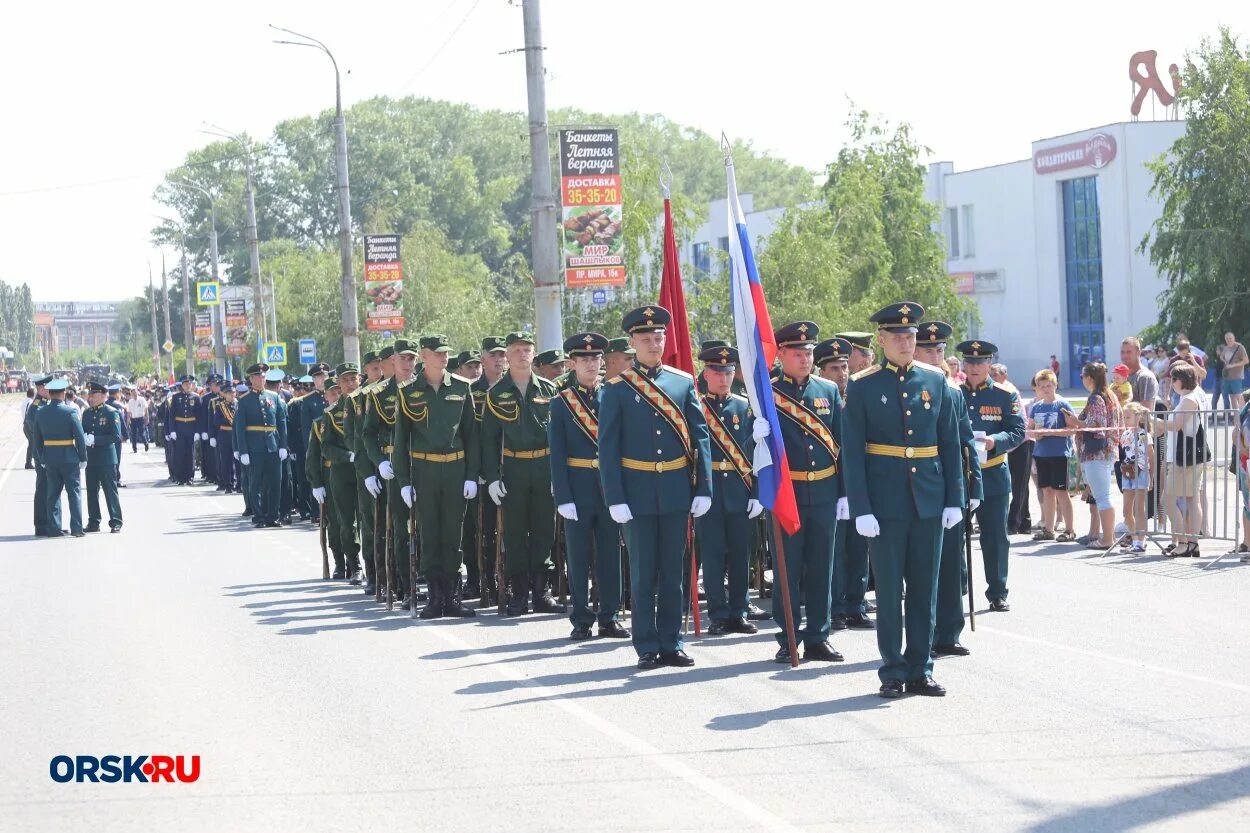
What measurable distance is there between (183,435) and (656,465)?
2529 centimetres

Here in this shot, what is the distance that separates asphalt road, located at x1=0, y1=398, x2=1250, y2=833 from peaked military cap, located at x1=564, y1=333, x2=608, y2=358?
6.39ft

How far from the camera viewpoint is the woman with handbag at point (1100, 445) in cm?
1573

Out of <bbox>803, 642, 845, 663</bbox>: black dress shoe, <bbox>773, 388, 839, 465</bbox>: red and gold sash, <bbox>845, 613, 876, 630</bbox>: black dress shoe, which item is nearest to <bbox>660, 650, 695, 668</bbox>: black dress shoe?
<bbox>803, 642, 845, 663</bbox>: black dress shoe

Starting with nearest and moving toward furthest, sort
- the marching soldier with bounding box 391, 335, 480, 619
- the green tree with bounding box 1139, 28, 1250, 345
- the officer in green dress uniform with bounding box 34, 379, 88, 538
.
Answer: the marching soldier with bounding box 391, 335, 480, 619 → the officer in green dress uniform with bounding box 34, 379, 88, 538 → the green tree with bounding box 1139, 28, 1250, 345

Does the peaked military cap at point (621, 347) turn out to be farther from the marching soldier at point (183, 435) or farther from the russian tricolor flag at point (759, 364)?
the marching soldier at point (183, 435)

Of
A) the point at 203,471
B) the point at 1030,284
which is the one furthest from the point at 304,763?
the point at 1030,284

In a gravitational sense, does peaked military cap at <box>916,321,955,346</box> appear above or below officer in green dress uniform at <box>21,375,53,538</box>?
above

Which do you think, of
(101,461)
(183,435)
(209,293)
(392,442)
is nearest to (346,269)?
(183,435)

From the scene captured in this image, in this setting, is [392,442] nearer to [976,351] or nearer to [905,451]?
[976,351]

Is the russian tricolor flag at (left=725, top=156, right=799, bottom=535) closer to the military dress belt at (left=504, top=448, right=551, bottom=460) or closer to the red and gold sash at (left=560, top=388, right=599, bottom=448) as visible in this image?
the red and gold sash at (left=560, top=388, right=599, bottom=448)

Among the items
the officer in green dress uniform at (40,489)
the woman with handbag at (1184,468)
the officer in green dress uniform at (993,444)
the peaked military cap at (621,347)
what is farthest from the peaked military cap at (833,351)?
the officer in green dress uniform at (40,489)

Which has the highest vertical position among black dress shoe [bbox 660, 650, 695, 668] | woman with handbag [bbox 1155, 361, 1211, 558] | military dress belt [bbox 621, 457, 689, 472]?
military dress belt [bbox 621, 457, 689, 472]

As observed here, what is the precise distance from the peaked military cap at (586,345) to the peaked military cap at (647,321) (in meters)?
1.17

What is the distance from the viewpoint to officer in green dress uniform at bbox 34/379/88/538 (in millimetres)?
21219
